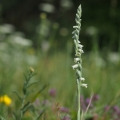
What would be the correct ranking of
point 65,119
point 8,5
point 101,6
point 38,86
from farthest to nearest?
point 8,5 → point 101,6 → point 38,86 → point 65,119

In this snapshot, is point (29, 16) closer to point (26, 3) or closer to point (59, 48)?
point (26, 3)

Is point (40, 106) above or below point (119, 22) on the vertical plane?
above

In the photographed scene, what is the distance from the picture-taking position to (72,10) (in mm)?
13312

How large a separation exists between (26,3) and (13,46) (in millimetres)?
10153

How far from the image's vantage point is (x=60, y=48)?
28.3 feet

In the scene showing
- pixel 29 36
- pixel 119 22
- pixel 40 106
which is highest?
pixel 40 106

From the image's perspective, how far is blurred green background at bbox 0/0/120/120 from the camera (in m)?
3.33

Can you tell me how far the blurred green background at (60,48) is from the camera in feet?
10.9

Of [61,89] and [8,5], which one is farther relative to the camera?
[8,5]

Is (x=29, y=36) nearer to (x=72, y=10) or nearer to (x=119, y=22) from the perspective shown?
(x=72, y=10)

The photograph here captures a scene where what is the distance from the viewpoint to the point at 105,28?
10.4 meters

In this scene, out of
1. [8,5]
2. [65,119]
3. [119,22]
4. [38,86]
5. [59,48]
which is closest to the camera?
[65,119]

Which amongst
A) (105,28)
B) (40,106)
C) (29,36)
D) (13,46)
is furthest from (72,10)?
(40,106)

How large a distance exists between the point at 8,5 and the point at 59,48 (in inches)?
244
